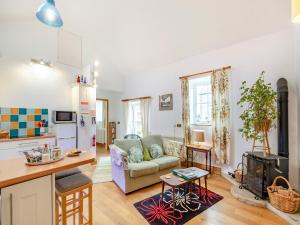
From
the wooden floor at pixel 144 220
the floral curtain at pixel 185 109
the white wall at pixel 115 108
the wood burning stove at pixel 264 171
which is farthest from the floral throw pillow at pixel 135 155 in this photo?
the white wall at pixel 115 108

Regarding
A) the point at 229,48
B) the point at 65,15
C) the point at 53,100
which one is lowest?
the point at 53,100

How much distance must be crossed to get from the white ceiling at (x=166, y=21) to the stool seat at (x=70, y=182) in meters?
3.07

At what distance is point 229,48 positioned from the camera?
3.46 m

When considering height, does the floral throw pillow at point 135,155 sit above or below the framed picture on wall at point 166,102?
below

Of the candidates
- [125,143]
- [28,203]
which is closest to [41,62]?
[125,143]

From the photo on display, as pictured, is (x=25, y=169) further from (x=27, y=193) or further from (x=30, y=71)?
(x=30, y=71)

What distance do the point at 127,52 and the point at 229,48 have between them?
2.72 metres

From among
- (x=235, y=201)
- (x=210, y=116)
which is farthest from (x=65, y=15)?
(x=235, y=201)

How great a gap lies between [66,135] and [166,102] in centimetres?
270

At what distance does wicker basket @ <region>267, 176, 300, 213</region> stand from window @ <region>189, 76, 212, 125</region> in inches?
71.6

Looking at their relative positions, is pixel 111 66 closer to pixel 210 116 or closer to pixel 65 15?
pixel 65 15

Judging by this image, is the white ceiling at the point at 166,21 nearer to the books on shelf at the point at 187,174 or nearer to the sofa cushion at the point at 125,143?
the sofa cushion at the point at 125,143

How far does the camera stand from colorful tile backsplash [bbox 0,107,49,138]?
3.17 meters

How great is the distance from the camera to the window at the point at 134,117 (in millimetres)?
5707
